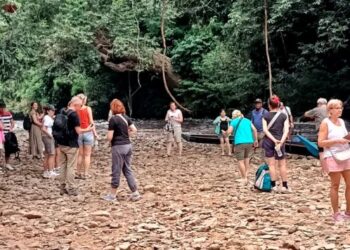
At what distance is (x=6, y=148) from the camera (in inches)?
515

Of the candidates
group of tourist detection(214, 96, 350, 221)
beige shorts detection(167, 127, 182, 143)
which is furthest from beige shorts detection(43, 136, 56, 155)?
beige shorts detection(167, 127, 182, 143)

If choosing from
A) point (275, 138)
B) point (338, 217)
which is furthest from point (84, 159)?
point (338, 217)

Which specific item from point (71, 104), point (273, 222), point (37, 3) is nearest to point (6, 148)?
point (71, 104)

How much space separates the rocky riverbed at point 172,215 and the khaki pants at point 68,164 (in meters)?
0.32

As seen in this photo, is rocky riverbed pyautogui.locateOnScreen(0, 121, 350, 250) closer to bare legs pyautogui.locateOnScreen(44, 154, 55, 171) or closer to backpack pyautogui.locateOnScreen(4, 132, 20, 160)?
bare legs pyautogui.locateOnScreen(44, 154, 55, 171)

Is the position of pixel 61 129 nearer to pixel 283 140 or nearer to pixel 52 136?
pixel 52 136

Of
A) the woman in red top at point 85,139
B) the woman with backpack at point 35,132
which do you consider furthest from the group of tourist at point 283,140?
the woman with backpack at point 35,132

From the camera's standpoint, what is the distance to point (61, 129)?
31.0ft

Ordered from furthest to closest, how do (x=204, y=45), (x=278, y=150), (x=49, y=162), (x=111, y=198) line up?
(x=204, y=45) → (x=49, y=162) → (x=278, y=150) → (x=111, y=198)

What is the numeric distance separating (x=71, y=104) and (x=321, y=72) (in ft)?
48.2

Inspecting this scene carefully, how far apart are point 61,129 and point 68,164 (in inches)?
24.2

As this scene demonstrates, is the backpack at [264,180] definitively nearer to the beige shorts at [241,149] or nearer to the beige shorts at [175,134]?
the beige shorts at [241,149]

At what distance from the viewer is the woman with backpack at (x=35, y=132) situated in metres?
12.9

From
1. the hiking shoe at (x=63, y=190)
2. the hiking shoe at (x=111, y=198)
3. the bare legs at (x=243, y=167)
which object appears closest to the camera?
the hiking shoe at (x=111, y=198)
